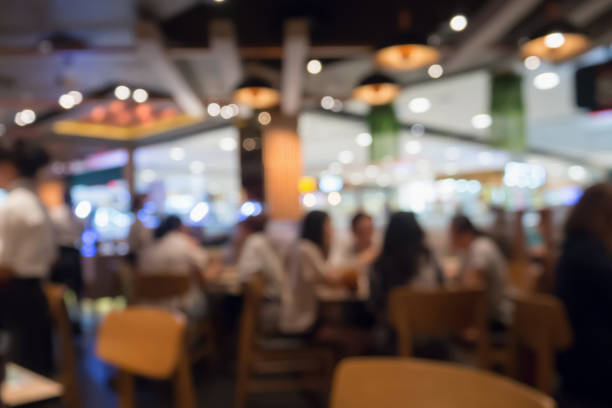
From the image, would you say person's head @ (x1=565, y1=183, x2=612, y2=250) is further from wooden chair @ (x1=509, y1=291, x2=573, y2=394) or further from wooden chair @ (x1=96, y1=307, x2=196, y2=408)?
wooden chair @ (x1=96, y1=307, x2=196, y2=408)

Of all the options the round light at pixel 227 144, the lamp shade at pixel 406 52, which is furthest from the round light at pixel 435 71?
the round light at pixel 227 144

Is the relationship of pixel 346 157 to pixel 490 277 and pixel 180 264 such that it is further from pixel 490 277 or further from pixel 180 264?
pixel 490 277

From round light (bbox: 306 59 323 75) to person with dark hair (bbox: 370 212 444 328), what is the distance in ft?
11.9

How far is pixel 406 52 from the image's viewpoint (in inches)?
153

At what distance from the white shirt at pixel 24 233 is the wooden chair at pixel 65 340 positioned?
0.19 metres

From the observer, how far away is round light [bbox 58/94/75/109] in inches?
275

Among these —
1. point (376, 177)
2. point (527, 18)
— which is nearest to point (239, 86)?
point (527, 18)

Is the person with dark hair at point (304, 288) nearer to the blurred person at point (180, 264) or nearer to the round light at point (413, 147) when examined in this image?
the blurred person at point (180, 264)

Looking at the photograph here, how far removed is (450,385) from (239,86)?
13.4 feet

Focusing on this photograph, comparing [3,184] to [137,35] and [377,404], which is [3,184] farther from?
[377,404]

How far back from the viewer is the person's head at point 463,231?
12.4 ft

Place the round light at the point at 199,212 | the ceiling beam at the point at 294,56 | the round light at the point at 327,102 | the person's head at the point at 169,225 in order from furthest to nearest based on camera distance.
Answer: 1. the round light at the point at 199,212
2. the round light at the point at 327,102
3. the person's head at the point at 169,225
4. the ceiling beam at the point at 294,56

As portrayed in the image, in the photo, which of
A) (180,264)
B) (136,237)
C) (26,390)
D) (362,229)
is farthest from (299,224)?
(26,390)

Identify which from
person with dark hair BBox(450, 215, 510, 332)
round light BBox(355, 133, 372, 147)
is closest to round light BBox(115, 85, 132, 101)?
round light BBox(355, 133, 372, 147)
